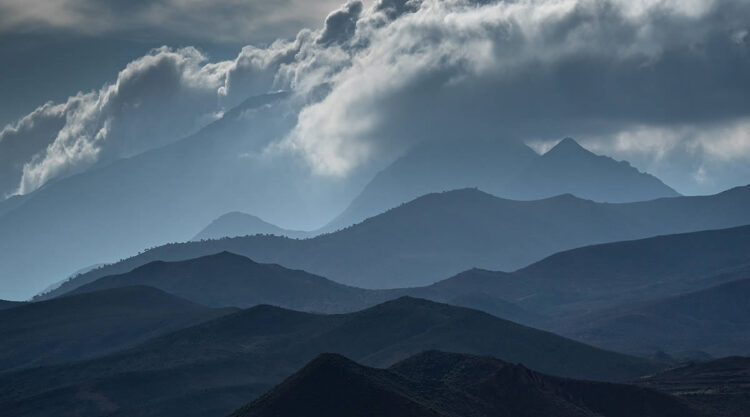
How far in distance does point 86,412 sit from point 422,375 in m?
56.4

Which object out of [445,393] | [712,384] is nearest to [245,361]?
[445,393]

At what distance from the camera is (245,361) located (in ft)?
583

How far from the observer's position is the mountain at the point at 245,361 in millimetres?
160625

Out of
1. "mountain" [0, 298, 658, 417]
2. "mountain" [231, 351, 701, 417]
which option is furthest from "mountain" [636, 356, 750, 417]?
"mountain" [0, 298, 658, 417]

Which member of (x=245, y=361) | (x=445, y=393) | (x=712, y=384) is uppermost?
(x=245, y=361)

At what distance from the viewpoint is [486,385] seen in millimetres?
119688

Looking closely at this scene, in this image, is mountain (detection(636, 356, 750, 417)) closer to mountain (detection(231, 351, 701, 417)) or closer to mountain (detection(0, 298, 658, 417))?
mountain (detection(231, 351, 701, 417))

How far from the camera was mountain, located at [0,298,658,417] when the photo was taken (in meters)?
161

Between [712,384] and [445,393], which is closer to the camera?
[445,393]

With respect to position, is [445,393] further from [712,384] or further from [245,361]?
[245,361]

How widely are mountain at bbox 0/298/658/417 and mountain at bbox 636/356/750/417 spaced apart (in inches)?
553

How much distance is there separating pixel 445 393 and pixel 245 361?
67.4 m

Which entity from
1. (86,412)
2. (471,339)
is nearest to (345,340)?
(471,339)

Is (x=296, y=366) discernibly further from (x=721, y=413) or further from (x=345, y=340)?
(x=721, y=413)
